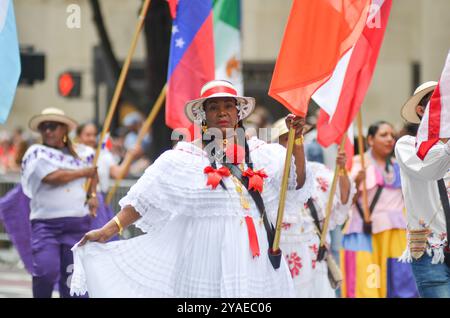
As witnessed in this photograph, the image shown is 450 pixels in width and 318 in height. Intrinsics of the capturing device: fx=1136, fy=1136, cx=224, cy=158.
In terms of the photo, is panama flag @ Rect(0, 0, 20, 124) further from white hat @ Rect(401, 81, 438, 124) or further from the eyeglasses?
white hat @ Rect(401, 81, 438, 124)

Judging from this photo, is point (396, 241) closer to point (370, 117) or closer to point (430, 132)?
point (430, 132)

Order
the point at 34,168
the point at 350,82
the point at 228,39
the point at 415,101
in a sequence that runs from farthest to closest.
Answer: the point at 228,39 < the point at 34,168 < the point at 350,82 < the point at 415,101

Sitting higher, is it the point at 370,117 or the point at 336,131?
the point at 370,117

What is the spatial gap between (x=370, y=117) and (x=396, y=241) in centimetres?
1353

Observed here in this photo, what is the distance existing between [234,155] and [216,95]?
1.27 feet

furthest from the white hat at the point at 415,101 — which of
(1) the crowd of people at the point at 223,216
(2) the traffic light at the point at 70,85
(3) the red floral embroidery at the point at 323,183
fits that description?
(2) the traffic light at the point at 70,85

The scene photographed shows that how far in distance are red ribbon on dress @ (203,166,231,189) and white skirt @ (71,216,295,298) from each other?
218 mm

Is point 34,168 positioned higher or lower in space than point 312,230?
higher

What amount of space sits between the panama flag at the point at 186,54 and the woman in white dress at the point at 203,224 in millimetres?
2932

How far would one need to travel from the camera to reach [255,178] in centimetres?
672

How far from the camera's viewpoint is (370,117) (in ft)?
79.0

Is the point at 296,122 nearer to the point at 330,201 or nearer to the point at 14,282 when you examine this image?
the point at 330,201

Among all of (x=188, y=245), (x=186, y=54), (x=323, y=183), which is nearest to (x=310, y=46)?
(x=188, y=245)

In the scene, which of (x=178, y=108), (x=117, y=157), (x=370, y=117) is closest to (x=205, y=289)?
(x=178, y=108)
